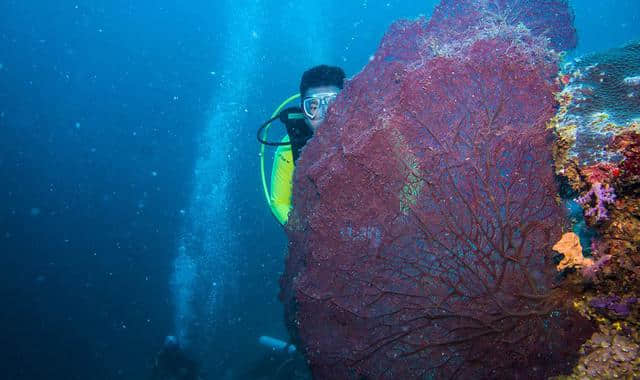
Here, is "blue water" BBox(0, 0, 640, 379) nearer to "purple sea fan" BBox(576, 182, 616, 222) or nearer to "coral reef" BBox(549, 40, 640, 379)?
"coral reef" BBox(549, 40, 640, 379)

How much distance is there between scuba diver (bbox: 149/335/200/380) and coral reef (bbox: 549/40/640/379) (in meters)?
12.9

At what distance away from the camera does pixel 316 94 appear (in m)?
5.02

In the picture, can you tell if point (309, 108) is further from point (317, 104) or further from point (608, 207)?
point (608, 207)

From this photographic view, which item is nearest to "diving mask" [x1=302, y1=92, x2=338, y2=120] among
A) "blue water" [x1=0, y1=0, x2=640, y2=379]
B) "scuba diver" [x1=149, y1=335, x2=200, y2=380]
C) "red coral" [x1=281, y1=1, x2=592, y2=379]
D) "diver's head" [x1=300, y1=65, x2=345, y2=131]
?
"diver's head" [x1=300, y1=65, x2=345, y2=131]

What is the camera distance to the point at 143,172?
45.3 metres

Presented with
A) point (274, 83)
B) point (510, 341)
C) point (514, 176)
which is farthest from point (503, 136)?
point (274, 83)

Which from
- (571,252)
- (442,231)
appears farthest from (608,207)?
(442,231)

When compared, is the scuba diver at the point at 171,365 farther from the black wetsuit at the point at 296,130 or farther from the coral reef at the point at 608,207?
the coral reef at the point at 608,207

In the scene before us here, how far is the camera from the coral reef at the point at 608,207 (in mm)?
1738

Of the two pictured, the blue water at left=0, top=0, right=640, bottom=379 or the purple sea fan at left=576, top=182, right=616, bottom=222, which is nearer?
the purple sea fan at left=576, top=182, right=616, bottom=222

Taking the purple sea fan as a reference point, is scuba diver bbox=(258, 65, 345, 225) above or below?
above

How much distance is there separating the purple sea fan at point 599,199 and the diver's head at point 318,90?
3559mm

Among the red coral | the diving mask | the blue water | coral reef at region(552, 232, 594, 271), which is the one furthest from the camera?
the blue water

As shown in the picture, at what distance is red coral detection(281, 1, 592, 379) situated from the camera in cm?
243
